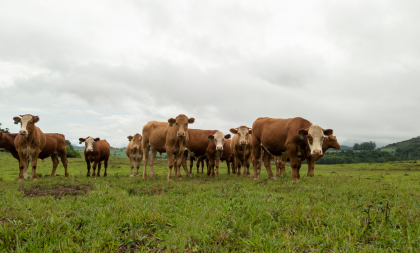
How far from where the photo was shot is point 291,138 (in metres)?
10.4

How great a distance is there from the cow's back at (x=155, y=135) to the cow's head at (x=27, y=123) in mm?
5354

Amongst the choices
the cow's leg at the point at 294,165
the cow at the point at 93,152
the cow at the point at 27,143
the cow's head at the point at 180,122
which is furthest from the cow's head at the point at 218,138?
the cow at the point at 27,143

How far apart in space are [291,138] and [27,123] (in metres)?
12.3

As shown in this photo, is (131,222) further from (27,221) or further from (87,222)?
(27,221)

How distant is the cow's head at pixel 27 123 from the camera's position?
1168 centimetres

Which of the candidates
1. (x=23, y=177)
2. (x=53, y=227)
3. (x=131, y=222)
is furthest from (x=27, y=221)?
(x=23, y=177)

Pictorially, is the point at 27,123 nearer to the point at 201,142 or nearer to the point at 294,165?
the point at 201,142

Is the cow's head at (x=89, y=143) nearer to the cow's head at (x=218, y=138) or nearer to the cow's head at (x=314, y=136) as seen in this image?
the cow's head at (x=218, y=138)

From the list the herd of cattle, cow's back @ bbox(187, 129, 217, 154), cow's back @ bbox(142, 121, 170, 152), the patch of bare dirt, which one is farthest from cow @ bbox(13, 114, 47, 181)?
cow's back @ bbox(187, 129, 217, 154)

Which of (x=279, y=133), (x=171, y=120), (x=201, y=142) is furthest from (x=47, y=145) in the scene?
(x=279, y=133)

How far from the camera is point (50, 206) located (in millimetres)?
5570

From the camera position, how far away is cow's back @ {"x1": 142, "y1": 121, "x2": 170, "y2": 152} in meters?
12.7

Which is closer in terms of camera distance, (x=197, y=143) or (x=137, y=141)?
(x=197, y=143)

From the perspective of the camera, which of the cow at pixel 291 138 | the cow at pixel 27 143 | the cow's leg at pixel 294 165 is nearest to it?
the cow at pixel 291 138
